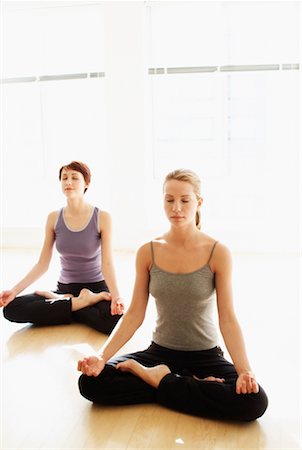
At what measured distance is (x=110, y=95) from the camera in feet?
14.8

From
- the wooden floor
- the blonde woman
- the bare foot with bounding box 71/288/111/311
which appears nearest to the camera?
the wooden floor

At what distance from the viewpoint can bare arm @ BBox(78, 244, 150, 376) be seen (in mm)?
1917

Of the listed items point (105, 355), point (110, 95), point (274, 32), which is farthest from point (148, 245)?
point (274, 32)

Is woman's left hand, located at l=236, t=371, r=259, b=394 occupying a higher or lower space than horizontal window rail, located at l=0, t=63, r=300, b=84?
lower

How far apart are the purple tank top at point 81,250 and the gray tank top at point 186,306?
0.84 metres

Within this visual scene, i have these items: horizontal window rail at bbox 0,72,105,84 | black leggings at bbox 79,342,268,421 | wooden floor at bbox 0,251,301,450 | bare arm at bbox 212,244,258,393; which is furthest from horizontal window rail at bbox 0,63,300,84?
black leggings at bbox 79,342,268,421

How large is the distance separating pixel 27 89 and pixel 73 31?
0.67 meters

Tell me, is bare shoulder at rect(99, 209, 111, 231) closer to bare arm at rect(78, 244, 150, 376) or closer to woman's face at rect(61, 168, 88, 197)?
woman's face at rect(61, 168, 88, 197)

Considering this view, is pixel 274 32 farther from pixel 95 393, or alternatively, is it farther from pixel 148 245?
pixel 95 393

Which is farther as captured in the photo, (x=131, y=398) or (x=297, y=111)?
(x=297, y=111)

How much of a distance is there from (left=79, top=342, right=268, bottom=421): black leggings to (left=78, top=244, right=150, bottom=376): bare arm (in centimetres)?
5

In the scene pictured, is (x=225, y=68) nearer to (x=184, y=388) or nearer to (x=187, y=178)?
(x=187, y=178)

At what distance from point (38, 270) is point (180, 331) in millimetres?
1065

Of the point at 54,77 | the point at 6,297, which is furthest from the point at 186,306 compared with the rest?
the point at 54,77
